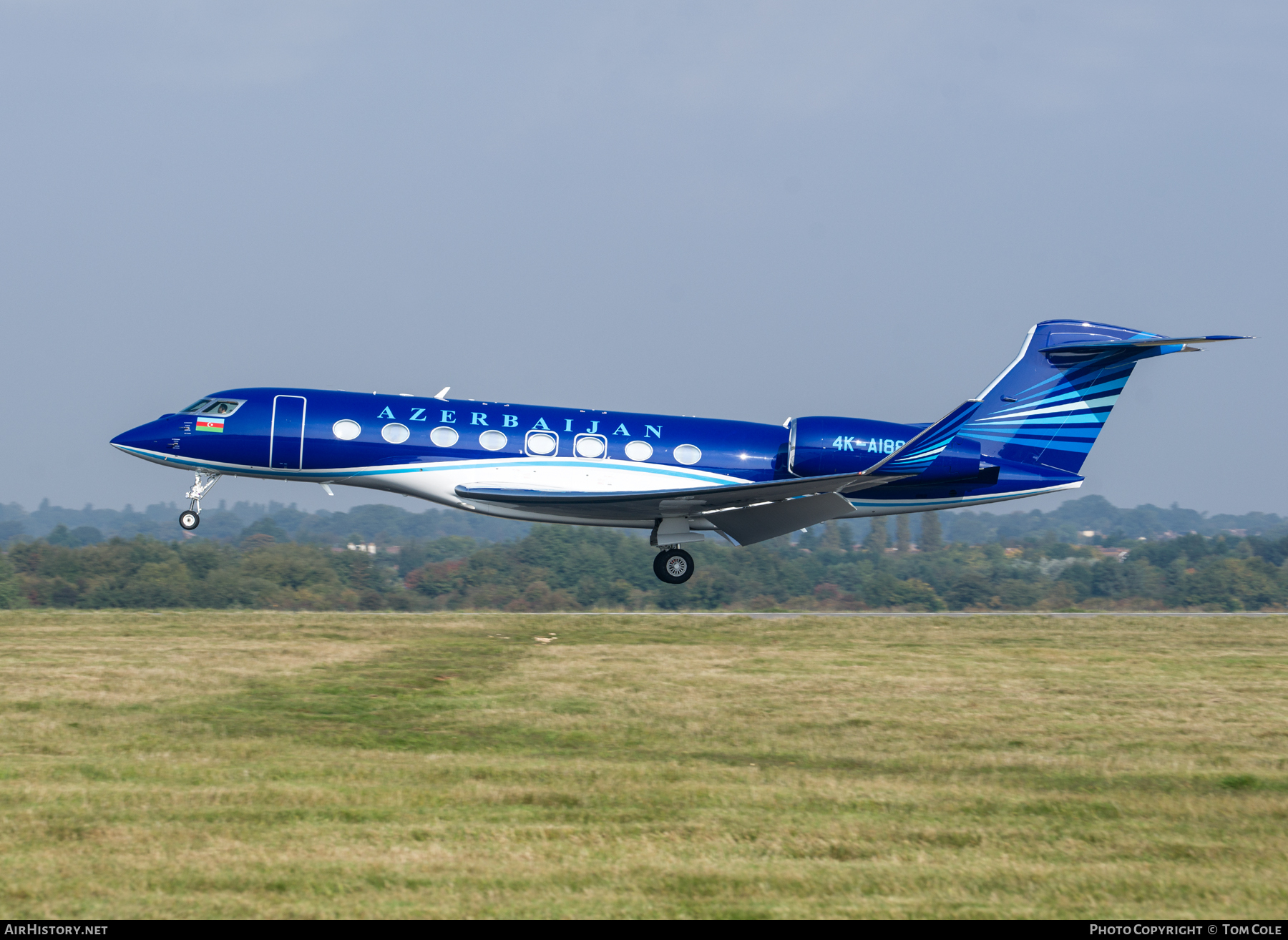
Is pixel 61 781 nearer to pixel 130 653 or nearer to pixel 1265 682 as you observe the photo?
pixel 130 653

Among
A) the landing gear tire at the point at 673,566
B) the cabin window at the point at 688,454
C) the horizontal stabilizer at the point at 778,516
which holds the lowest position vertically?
the landing gear tire at the point at 673,566

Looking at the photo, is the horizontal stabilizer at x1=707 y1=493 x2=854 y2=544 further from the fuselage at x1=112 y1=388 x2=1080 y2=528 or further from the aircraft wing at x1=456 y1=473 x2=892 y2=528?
the fuselage at x1=112 y1=388 x2=1080 y2=528

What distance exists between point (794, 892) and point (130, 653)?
1192 cm

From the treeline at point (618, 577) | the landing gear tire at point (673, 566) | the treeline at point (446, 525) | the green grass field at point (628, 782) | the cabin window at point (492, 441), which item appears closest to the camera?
the green grass field at point (628, 782)

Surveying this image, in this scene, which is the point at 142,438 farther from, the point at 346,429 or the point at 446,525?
the point at 446,525

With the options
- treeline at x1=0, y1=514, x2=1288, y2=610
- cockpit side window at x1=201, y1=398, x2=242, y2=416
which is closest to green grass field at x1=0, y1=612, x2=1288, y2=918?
cockpit side window at x1=201, y1=398, x2=242, y2=416

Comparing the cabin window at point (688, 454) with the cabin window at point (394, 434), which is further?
the cabin window at point (688, 454)

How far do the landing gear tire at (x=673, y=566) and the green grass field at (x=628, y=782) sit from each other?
5.34 m

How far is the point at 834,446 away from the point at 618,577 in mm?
27011

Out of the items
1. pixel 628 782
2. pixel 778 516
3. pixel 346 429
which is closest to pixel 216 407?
pixel 346 429

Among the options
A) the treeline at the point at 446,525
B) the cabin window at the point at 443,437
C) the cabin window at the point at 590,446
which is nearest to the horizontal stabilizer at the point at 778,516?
the cabin window at the point at 590,446

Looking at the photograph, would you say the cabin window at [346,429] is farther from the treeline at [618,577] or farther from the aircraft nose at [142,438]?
the treeline at [618,577]

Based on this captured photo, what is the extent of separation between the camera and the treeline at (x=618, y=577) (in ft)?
114
